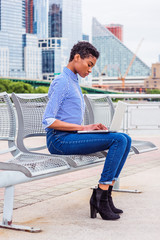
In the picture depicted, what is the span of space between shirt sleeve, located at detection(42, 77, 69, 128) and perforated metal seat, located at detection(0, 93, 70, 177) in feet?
0.89

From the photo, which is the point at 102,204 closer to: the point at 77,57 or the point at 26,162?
the point at 26,162

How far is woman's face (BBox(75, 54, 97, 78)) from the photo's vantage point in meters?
3.28

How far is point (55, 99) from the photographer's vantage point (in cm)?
313

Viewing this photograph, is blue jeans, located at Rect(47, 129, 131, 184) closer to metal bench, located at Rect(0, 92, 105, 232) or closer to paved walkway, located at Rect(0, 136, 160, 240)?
metal bench, located at Rect(0, 92, 105, 232)

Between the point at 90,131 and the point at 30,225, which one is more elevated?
the point at 90,131

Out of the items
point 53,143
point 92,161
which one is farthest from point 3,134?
point 92,161

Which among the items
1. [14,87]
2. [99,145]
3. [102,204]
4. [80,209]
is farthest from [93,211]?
[14,87]

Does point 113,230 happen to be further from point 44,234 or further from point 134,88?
point 134,88

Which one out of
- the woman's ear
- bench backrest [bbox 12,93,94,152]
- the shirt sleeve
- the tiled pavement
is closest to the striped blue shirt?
the shirt sleeve

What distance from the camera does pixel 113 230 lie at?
→ 9.25 ft

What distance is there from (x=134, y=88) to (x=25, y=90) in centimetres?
8448

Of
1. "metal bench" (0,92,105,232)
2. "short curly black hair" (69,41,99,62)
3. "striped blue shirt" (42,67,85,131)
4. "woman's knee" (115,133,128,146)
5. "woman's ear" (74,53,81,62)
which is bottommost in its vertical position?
"metal bench" (0,92,105,232)

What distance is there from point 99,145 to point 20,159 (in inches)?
23.8

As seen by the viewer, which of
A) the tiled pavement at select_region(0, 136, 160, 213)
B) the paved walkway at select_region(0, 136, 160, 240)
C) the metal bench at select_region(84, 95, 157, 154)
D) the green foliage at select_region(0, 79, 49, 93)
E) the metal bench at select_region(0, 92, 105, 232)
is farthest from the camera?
the green foliage at select_region(0, 79, 49, 93)
